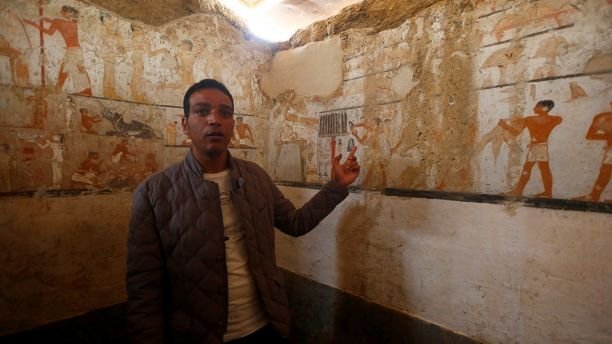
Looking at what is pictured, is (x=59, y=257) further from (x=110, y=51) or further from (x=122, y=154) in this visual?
(x=110, y=51)

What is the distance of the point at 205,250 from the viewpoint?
1295 millimetres

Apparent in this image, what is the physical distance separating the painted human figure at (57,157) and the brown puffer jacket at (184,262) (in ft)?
3.01

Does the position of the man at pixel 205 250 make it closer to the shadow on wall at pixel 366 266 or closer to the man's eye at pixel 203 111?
the man's eye at pixel 203 111

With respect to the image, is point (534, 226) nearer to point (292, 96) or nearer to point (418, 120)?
point (418, 120)

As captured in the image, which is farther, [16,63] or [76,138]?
[76,138]

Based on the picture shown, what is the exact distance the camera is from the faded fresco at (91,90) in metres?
1.70

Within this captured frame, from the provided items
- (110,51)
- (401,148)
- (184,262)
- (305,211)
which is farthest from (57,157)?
(401,148)

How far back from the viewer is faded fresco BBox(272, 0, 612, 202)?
1317 millimetres

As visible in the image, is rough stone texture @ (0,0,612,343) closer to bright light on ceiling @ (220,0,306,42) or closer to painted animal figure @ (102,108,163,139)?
painted animal figure @ (102,108,163,139)

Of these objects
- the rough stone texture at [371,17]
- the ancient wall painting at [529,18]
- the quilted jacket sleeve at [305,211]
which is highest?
the rough stone texture at [371,17]

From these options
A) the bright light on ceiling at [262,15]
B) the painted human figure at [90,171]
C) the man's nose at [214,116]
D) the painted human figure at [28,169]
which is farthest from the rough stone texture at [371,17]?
the painted human figure at [28,169]

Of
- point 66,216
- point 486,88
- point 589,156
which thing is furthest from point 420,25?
point 66,216

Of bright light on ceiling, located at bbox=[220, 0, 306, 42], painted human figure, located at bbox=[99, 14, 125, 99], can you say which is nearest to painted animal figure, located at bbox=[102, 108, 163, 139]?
painted human figure, located at bbox=[99, 14, 125, 99]

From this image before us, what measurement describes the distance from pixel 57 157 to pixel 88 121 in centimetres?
28
